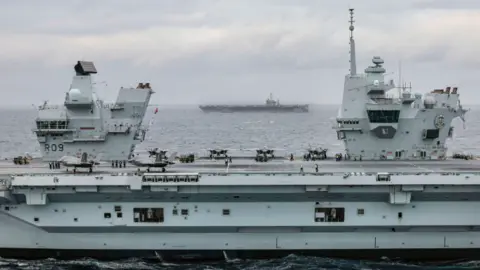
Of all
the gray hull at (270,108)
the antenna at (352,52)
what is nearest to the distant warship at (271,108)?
the gray hull at (270,108)

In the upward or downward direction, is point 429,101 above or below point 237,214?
above

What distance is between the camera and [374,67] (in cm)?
2880

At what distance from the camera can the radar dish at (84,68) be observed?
28.3 metres

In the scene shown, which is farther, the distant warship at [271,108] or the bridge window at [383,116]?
the distant warship at [271,108]

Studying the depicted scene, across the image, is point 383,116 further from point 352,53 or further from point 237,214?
point 237,214

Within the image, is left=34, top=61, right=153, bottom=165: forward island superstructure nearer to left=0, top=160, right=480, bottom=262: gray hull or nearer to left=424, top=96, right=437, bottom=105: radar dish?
left=0, top=160, right=480, bottom=262: gray hull

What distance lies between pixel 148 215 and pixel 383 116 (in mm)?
11109

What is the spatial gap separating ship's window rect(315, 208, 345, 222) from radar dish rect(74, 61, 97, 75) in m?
11.9

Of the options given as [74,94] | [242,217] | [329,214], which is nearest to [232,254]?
[242,217]

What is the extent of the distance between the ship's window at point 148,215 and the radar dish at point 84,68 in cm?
796

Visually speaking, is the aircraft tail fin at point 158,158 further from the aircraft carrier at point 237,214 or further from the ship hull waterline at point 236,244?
the ship hull waterline at point 236,244

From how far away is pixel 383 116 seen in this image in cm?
2794

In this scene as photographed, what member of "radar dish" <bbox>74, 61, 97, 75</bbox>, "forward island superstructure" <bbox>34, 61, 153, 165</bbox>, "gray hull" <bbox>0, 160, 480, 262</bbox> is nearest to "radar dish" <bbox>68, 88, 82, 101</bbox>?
"forward island superstructure" <bbox>34, 61, 153, 165</bbox>

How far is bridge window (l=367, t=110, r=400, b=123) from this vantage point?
2784 centimetres
